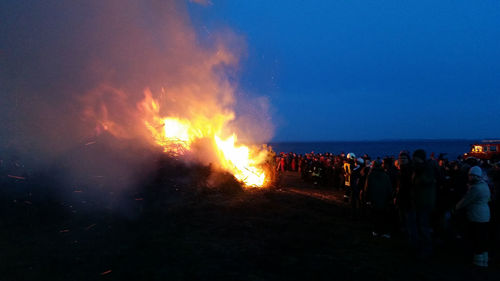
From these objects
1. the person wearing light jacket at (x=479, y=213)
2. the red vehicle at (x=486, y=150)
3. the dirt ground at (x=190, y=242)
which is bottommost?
the dirt ground at (x=190, y=242)

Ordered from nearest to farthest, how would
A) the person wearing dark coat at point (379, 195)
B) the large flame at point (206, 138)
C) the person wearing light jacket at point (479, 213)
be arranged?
the person wearing light jacket at point (479, 213), the person wearing dark coat at point (379, 195), the large flame at point (206, 138)

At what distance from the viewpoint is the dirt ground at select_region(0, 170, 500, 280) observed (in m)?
5.46

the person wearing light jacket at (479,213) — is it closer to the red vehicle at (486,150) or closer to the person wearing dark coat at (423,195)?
the person wearing dark coat at (423,195)

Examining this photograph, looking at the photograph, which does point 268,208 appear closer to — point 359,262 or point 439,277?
point 359,262

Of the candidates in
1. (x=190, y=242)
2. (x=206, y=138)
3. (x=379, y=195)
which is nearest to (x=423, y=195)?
(x=379, y=195)

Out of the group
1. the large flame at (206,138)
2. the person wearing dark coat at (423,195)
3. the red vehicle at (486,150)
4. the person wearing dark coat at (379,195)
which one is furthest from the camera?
the red vehicle at (486,150)

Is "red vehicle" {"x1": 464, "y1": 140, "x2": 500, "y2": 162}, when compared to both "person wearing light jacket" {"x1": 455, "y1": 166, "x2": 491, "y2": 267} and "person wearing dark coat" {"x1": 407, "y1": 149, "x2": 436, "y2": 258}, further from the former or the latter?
"person wearing dark coat" {"x1": 407, "y1": 149, "x2": 436, "y2": 258}

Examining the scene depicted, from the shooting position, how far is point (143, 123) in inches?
511

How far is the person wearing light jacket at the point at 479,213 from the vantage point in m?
5.80

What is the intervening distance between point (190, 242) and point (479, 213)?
592 centimetres

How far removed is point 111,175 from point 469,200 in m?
10.5

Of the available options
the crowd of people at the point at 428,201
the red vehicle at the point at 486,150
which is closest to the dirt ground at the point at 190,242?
the crowd of people at the point at 428,201

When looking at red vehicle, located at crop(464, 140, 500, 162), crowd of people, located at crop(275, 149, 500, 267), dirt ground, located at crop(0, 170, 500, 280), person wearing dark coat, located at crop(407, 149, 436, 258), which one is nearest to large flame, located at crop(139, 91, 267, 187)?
dirt ground, located at crop(0, 170, 500, 280)

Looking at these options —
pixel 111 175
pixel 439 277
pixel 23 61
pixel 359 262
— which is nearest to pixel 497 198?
pixel 439 277
